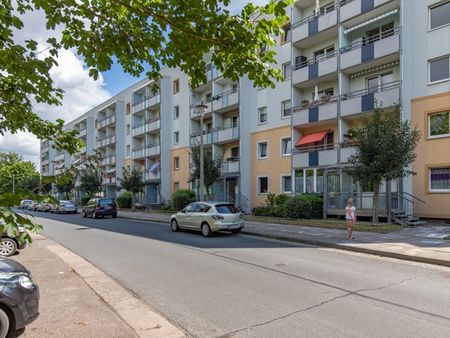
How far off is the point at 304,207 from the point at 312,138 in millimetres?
5560

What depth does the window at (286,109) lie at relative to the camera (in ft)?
98.9

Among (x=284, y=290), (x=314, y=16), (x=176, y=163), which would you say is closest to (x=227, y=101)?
(x=314, y=16)

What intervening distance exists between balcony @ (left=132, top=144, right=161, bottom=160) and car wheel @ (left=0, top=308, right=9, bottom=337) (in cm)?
4059

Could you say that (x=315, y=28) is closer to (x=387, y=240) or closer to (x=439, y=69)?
(x=439, y=69)

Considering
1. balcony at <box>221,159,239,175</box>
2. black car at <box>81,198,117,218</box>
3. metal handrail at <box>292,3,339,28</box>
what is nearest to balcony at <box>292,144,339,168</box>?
balcony at <box>221,159,239,175</box>

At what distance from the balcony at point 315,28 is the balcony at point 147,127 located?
70.3ft

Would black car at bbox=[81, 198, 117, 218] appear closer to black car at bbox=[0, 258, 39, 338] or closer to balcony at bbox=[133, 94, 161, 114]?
balcony at bbox=[133, 94, 161, 114]

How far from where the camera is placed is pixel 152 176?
46250 mm

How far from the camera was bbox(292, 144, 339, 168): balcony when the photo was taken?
82.2 ft

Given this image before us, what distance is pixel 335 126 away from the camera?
2634 cm

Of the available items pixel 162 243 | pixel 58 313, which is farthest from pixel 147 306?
pixel 162 243

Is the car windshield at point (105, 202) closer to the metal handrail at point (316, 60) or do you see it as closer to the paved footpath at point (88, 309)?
the metal handrail at point (316, 60)

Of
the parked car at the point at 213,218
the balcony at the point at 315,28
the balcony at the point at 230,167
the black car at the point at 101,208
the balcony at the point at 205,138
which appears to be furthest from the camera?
the balcony at the point at 205,138

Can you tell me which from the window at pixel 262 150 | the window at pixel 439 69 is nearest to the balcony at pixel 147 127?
the window at pixel 262 150
